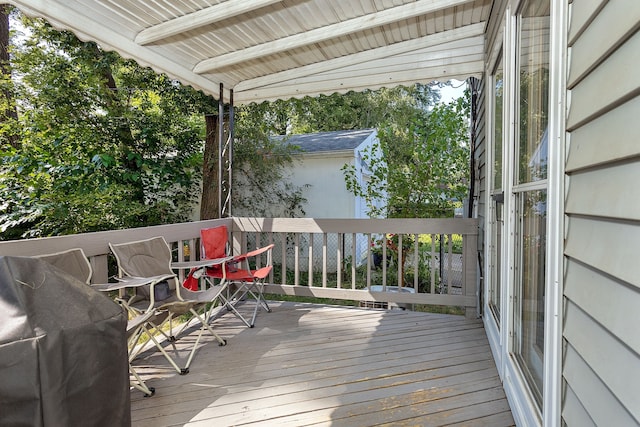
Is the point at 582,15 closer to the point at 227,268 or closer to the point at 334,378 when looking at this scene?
the point at 334,378

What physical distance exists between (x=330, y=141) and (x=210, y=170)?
2825 mm

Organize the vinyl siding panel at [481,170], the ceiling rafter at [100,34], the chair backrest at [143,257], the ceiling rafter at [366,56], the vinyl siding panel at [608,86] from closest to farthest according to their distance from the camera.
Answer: the vinyl siding panel at [608,86], the ceiling rafter at [100,34], the chair backrest at [143,257], the vinyl siding panel at [481,170], the ceiling rafter at [366,56]

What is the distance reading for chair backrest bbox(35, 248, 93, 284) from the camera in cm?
221

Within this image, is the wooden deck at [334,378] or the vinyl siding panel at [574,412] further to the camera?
the wooden deck at [334,378]

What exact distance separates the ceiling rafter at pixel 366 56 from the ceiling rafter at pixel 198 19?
4.48 feet

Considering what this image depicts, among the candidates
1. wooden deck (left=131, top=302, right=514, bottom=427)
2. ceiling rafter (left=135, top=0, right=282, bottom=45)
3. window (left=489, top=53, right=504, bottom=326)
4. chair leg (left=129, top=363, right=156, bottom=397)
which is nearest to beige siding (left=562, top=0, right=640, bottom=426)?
wooden deck (left=131, top=302, right=514, bottom=427)

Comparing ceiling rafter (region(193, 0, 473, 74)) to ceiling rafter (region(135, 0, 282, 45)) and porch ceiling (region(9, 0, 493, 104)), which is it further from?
ceiling rafter (region(135, 0, 282, 45))

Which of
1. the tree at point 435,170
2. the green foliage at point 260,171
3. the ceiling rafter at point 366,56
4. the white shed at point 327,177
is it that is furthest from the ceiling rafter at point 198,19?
the white shed at point 327,177

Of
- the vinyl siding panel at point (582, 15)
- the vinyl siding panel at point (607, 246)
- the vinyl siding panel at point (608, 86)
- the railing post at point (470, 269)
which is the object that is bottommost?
the railing post at point (470, 269)

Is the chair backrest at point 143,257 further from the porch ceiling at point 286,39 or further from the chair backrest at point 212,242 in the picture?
the porch ceiling at point 286,39

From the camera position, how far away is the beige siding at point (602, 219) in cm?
81

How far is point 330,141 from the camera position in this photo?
344 inches

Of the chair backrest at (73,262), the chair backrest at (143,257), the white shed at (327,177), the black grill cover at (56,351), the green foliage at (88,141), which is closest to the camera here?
the black grill cover at (56,351)

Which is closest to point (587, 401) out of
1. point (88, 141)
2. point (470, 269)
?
point (470, 269)
